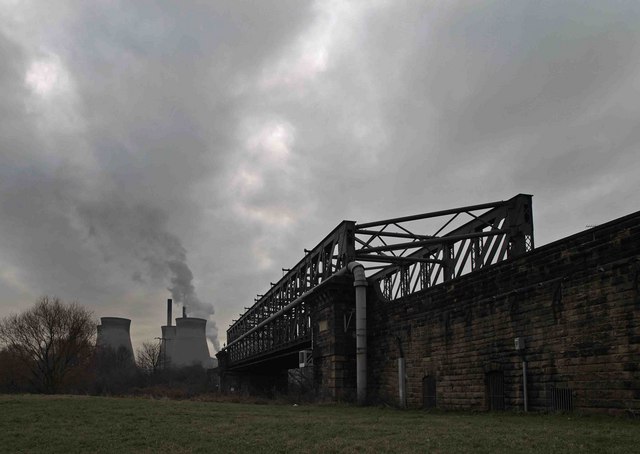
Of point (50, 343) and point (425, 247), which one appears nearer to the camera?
point (425, 247)

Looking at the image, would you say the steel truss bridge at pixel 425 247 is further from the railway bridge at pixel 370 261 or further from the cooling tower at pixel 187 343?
the cooling tower at pixel 187 343

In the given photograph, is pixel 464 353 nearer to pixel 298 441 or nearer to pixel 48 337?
pixel 298 441

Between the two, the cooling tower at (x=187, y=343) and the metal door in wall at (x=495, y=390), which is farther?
the cooling tower at (x=187, y=343)

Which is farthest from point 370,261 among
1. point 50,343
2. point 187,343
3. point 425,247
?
point 187,343

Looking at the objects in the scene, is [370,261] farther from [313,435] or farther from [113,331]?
[113,331]

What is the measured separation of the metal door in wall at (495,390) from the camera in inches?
668

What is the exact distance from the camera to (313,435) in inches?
446

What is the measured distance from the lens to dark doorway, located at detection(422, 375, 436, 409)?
20.5 m

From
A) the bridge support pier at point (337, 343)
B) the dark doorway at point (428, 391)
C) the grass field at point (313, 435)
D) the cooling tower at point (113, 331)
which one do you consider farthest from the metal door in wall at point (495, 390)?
the cooling tower at point (113, 331)

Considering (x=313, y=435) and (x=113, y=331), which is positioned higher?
(x=113, y=331)

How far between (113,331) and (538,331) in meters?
70.9

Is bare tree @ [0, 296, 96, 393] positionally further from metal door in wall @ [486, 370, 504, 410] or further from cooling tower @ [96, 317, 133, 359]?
metal door in wall @ [486, 370, 504, 410]

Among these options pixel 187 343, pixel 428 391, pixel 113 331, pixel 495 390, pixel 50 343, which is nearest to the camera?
pixel 495 390

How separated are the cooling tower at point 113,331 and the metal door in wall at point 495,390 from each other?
67359mm
